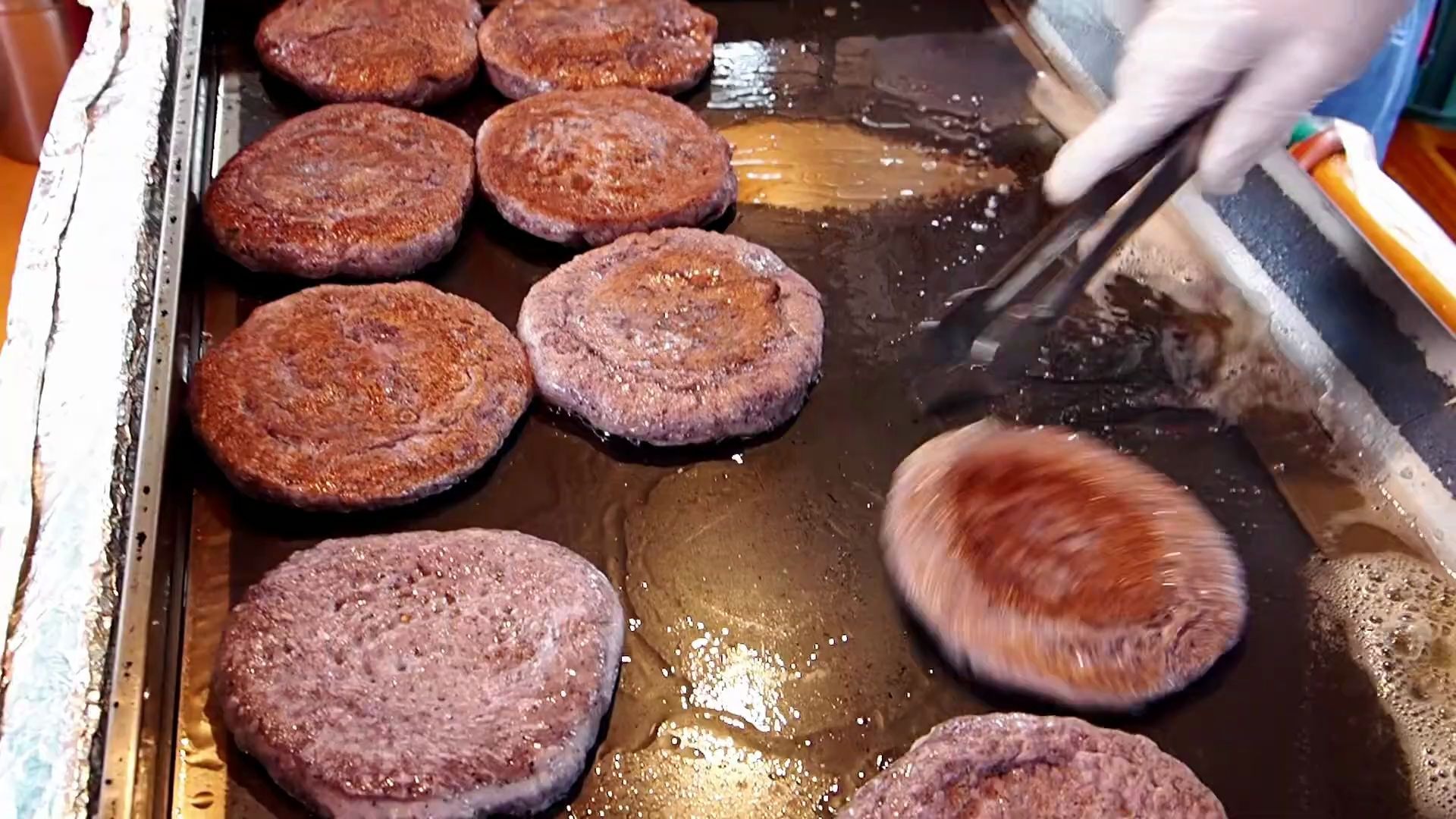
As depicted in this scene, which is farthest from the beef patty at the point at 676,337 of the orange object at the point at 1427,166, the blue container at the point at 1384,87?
the orange object at the point at 1427,166

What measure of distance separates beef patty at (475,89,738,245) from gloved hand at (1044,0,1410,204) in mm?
651

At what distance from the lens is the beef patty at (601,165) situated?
188cm

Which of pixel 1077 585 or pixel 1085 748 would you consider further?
pixel 1077 585

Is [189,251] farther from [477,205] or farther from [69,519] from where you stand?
[69,519]

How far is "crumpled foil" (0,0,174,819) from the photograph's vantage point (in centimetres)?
108

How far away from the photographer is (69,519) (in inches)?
47.8

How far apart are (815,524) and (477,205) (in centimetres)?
83

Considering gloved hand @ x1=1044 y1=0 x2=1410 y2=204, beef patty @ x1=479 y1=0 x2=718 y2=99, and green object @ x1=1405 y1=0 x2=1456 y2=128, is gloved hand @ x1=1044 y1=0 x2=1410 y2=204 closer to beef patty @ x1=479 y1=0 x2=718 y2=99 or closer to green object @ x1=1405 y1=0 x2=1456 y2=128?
beef patty @ x1=479 y1=0 x2=718 y2=99

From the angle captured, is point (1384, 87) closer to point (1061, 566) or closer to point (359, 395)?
point (1061, 566)

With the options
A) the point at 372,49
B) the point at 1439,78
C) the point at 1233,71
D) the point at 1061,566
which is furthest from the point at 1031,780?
the point at 1439,78

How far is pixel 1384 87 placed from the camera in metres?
2.53

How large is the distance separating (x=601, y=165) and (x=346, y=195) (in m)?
0.41

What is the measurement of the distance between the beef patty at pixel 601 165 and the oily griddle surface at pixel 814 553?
0.25 feet

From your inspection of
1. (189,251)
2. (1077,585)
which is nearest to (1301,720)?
(1077,585)
